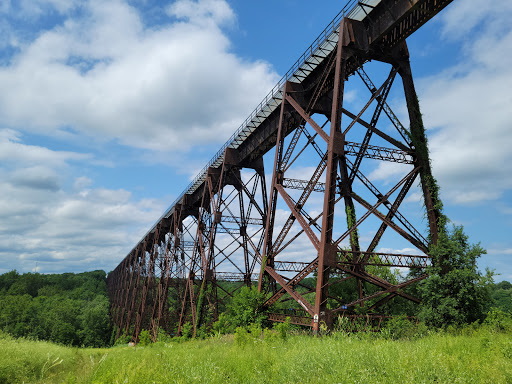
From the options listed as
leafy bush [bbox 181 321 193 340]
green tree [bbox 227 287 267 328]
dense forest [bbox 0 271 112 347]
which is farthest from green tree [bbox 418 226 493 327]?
dense forest [bbox 0 271 112 347]

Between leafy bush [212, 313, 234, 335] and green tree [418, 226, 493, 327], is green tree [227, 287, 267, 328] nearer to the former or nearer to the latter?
leafy bush [212, 313, 234, 335]

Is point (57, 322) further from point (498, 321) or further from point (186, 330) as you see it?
point (498, 321)

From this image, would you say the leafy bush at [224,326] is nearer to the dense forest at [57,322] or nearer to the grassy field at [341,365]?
the grassy field at [341,365]

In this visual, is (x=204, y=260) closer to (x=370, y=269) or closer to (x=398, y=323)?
(x=370, y=269)

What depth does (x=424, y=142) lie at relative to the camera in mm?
14383

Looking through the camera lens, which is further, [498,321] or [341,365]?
[498,321]

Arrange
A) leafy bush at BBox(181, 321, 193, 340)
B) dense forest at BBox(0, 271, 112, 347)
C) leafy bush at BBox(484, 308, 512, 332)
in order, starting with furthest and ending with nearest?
dense forest at BBox(0, 271, 112, 347) → leafy bush at BBox(181, 321, 193, 340) → leafy bush at BBox(484, 308, 512, 332)

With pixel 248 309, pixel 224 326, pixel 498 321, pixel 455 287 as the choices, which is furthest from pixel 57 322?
pixel 498 321

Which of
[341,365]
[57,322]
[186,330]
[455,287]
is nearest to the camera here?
[341,365]

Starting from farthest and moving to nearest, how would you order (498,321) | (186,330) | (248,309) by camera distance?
(186,330) < (248,309) < (498,321)

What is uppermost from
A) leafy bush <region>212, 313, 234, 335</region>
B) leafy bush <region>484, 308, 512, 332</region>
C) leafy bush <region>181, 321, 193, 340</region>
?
leafy bush <region>484, 308, 512, 332</region>

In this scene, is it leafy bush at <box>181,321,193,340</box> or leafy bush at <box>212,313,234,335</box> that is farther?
leafy bush at <box>181,321,193,340</box>

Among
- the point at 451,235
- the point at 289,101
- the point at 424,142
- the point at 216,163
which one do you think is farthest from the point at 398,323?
the point at 216,163

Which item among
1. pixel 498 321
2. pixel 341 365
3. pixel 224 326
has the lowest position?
pixel 224 326
